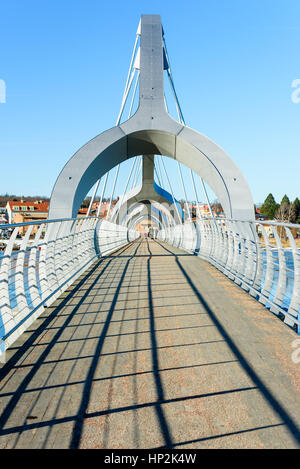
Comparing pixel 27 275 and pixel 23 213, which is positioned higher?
pixel 23 213

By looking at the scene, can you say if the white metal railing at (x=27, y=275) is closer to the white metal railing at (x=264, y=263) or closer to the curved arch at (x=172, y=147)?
A: the white metal railing at (x=264, y=263)

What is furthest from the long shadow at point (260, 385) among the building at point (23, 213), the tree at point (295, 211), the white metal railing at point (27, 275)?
the tree at point (295, 211)

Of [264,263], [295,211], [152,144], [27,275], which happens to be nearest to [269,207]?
[295,211]

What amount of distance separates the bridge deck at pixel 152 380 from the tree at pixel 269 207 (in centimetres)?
9379

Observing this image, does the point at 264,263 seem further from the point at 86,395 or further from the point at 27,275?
the point at 86,395

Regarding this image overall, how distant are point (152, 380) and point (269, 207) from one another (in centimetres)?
9782

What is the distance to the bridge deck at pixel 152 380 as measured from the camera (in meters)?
2.56

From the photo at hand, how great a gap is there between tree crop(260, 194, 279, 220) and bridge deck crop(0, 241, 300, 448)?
93.8m

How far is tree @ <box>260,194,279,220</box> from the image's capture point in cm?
9488

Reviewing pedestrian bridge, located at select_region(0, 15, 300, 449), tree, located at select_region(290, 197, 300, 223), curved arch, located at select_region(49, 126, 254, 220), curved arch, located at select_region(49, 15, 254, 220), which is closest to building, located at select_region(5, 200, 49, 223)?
curved arch, located at select_region(49, 126, 254, 220)

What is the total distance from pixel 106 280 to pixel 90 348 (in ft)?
15.0

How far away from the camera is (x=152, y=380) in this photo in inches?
132
